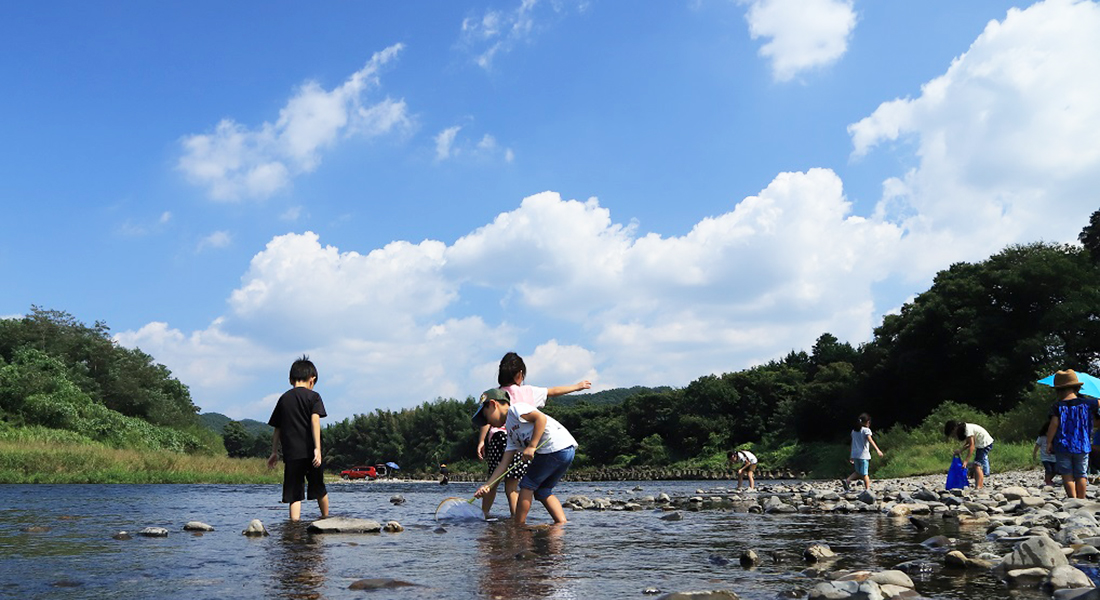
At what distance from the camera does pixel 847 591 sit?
4.18 m

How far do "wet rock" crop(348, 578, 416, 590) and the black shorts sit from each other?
471 centimetres

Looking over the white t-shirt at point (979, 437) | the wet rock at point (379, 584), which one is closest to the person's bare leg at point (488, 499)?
the wet rock at point (379, 584)

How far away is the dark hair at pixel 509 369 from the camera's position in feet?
30.4

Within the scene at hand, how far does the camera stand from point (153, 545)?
757cm

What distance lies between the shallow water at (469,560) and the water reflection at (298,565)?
0.01m

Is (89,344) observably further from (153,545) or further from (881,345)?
(153,545)

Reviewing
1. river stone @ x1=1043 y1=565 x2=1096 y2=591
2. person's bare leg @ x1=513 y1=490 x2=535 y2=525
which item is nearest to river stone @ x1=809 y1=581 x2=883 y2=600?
river stone @ x1=1043 y1=565 x2=1096 y2=591

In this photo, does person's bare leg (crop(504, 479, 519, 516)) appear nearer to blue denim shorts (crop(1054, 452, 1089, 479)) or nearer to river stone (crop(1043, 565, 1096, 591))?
river stone (crop(1043, 565, 1096, 591))

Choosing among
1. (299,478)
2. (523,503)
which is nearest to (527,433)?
(523,503)

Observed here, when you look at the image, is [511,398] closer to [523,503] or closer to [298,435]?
[523,503]

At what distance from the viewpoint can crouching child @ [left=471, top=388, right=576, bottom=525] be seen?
8391mm

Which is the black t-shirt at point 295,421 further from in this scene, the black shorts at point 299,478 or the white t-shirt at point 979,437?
the white t-shirt at point 979,437

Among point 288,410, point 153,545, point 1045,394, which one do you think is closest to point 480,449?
point 288,410

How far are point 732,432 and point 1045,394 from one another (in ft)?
188
